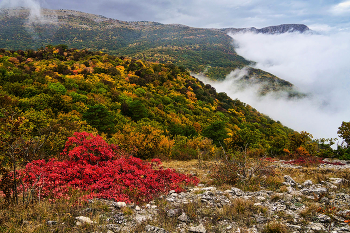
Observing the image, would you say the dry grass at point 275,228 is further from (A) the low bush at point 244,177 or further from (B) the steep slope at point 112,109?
(B) the steep slope at point 112,109

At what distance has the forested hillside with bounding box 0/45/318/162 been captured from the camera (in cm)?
1379

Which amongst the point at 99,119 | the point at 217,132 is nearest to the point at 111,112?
the point at 99,119

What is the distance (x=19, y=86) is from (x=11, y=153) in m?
24.5

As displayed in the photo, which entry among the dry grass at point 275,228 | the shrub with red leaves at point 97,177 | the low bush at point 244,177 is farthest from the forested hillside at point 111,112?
the dry grass at point 275,228

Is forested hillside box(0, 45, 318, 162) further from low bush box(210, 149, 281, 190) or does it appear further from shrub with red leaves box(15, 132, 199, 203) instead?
low bush box(210, 149, 281, 190)

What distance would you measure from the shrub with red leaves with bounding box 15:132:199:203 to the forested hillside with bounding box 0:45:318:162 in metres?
1.36

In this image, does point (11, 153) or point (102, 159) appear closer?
point (11, 153)

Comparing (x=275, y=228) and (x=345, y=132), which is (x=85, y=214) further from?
(x=345, y=132)

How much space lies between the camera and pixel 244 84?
194 meters

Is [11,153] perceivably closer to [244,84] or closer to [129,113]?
[129,113]

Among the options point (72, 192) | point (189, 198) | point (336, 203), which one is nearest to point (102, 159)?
point (72, 192)

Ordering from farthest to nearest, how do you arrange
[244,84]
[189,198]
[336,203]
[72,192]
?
[244,84]
[189,198]
[72,192]
[336,203]

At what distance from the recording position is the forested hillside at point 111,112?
1379 cm

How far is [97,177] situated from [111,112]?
18299 millimetres
